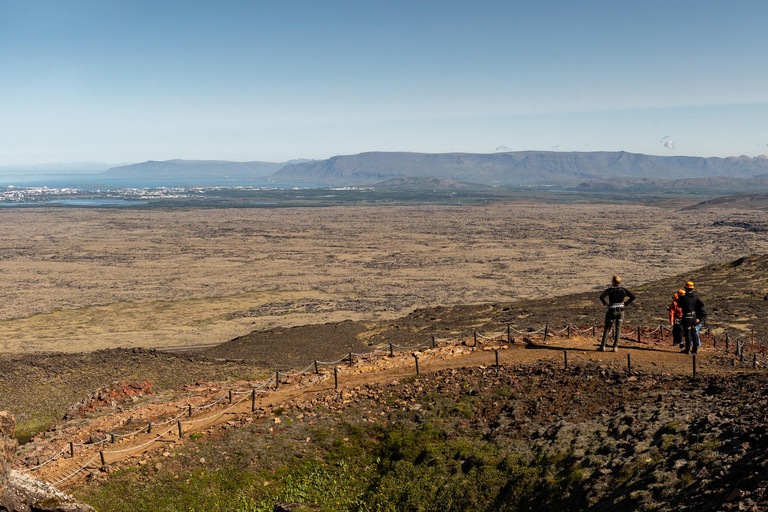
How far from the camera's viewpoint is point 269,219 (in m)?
139

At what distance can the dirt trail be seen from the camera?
14742 mm

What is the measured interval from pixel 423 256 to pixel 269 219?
7046 cm

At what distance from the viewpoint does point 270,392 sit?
17828 mm

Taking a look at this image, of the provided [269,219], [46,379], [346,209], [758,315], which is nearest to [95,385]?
[46,379]

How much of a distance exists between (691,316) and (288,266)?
5926 cm

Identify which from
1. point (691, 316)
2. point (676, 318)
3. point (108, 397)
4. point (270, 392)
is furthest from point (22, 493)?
point (676, 318)

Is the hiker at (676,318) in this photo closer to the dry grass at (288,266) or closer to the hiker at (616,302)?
the hiker at (616,302)

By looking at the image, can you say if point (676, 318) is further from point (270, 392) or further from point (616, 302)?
point (270, 392)

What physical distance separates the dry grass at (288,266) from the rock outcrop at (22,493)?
29.8 m

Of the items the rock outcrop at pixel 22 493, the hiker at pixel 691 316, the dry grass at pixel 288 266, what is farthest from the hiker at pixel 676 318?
the dry grass at pixel 288 266

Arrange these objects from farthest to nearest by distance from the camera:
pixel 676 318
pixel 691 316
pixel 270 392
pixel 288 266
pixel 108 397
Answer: pixel 288 266
pixel 108 397
pixel 270 392
pixel 676 318
pixel 691 316

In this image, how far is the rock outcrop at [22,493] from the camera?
912 centimetres

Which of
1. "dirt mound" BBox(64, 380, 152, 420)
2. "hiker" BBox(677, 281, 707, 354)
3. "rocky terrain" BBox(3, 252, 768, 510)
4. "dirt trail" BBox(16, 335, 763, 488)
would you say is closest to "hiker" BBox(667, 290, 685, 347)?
"hiker" BBox(677, 281, 707, 354)

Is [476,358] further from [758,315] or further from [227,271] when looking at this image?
[227,271]
